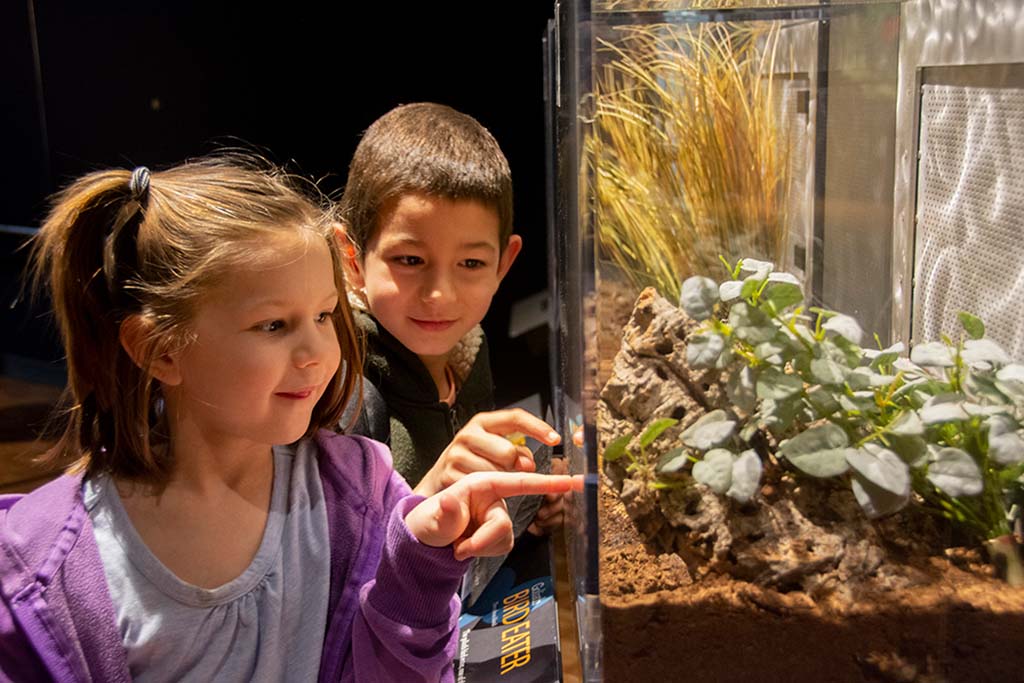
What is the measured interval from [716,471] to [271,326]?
1.51 feet

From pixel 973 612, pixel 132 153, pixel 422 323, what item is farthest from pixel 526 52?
pixel 973 612

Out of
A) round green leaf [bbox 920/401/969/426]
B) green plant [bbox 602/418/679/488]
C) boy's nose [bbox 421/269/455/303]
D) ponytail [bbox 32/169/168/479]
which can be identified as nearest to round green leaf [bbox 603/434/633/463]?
green plant [bbox 602/418/679/488]

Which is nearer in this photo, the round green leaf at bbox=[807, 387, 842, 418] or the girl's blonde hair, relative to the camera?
the round green leaf at bbox=[807, 387, 842, 418]

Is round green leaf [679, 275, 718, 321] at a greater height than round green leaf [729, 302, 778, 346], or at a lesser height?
greater

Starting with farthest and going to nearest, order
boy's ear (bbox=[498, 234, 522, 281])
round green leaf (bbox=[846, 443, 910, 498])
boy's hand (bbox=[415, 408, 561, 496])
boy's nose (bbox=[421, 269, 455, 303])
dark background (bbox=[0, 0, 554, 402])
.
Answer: dark background (bbox=[0, 0, 554, 402]), boy's ear (bbox=[498, 234, 522, 281]), boy's nose (bbox=[421, 269, 455, 303]), boy's hand (bbox=[415, 408, 561, 496]), round green leaf (bbox=[846, 443, 910, 498])

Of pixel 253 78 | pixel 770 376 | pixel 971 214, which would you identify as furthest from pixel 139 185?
pixel 253 78

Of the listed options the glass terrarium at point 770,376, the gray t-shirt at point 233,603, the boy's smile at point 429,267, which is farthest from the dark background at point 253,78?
the glass terrarium at point 770,376

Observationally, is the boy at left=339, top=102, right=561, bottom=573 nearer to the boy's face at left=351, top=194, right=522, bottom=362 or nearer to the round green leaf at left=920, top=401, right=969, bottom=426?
the boy's face at left=351, top=194, right=522, bottom=362

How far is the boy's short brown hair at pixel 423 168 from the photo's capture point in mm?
1419

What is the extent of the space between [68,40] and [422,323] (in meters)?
1.47

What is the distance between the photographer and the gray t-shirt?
36.7 inches

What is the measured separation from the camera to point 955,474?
2.59ft

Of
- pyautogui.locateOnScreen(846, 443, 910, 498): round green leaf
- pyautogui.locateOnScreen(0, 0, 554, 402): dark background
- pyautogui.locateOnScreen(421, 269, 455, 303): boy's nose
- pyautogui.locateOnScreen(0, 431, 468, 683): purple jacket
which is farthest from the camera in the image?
pyautogui.locateOnScreen(0, 0, 554, 402): dark background

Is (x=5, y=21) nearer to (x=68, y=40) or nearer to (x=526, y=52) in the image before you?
(x=68, y=40)
